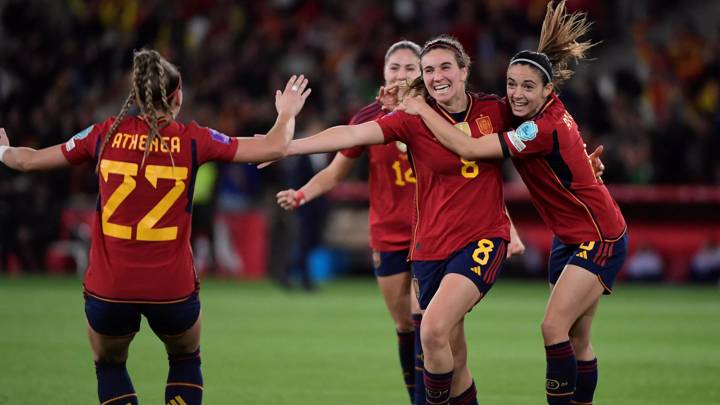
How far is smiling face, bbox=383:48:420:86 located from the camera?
8102 mm

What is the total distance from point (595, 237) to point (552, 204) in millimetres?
323

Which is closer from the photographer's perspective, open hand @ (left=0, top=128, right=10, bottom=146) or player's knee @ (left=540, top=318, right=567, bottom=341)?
open hand @ (left=0, top=128, right=10, bottom=146)

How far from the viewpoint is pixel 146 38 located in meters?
23.3

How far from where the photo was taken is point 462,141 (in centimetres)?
655

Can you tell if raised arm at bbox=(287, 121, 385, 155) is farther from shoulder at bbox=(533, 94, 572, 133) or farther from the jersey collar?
shoulder at bbox=(533, 94, 572, 133)

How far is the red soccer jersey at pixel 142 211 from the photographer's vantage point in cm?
585

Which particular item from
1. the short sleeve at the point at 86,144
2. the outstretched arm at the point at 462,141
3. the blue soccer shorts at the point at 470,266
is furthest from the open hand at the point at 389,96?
the short sleeve at the point at 86,144

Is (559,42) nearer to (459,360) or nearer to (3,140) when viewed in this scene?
(459,360)

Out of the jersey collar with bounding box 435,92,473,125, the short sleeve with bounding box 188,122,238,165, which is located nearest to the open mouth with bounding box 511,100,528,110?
the jersey collar with bounding box 435,92,473,125

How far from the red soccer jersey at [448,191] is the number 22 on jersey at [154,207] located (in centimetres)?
145

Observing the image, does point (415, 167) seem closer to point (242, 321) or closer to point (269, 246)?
point (242, 321)

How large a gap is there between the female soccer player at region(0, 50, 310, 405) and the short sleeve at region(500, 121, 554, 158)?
1.40 metres

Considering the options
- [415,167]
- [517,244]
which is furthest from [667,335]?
[415,167]

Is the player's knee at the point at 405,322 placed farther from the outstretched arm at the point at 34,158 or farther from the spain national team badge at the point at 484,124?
the outstretched arm at the point at 34,158
